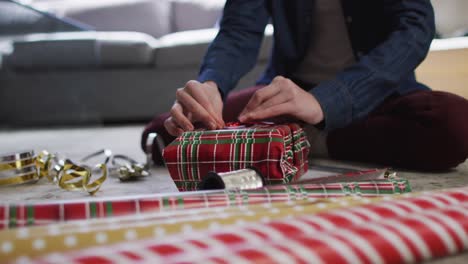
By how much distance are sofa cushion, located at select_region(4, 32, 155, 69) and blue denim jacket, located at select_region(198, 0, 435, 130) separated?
123 cm

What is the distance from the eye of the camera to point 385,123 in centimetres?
106

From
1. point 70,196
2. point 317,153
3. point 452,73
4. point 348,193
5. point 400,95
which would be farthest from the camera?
point 452,73

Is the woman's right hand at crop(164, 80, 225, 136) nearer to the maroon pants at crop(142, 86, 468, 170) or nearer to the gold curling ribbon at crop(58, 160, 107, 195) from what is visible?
the gold curling ribbon at crop(58, 160, 107, 195)

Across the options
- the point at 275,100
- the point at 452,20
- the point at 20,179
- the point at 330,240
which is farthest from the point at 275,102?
the point at 452,20

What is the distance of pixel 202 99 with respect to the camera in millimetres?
787

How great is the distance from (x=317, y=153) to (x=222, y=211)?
2.59 ft

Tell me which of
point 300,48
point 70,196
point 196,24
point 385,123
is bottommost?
point 70,196

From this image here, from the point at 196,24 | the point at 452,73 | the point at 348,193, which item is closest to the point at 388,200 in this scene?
the point at 348,193

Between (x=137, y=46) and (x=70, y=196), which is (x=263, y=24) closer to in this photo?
(x=70, y=196)

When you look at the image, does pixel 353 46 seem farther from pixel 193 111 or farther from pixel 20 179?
pixel 20 179

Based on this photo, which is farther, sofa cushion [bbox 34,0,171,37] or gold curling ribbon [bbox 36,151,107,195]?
sofa cushion [bbox 34,0,171,37]

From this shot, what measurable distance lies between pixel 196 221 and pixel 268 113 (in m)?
0.32

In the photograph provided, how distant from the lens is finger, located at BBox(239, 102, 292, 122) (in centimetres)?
73

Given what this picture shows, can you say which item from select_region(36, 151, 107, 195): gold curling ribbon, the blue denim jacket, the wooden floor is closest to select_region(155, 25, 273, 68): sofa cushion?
the wooden floor
